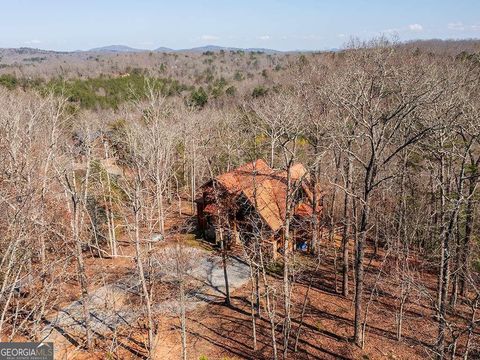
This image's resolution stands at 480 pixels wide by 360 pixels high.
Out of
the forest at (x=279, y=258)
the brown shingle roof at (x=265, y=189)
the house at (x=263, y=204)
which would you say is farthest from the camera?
the brown shingle roof at (x=265, y=189)

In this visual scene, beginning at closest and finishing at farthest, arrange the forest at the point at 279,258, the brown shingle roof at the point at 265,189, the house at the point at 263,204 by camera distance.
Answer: the forest at the point at 279,258 → the house at the point at 263,204 → the brown shingle roof at the point at 265,189

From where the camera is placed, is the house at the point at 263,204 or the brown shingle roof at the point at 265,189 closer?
the house at the point at 263,204

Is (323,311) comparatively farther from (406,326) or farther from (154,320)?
(154,320)

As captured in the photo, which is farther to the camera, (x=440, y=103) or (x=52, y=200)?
(x=52, y=200)

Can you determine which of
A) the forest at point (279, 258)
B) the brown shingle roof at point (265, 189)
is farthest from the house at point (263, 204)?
the forest at point (279, 258)

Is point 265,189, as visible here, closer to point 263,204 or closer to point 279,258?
point 263,204

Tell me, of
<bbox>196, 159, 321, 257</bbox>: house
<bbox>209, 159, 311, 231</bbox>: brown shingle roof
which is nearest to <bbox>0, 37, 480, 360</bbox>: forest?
<bbox>196, 159, 321, 257</bbox>: house

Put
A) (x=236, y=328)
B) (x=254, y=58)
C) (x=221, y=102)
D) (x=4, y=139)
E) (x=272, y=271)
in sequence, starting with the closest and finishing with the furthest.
Result: (x=4, y=139)
(x=236, y=328)
(x=272, y=271)
(x=221, y=102)
(x=254, y=58)

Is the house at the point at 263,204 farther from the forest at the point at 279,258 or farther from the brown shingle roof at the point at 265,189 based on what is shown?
the forest at the point at 279,258

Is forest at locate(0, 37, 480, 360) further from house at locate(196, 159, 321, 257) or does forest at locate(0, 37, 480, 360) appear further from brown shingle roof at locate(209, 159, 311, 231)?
brown shingle roof at locate(209, 159, 311, 231)

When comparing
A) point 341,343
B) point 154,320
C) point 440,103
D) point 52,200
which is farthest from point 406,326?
point 52,200

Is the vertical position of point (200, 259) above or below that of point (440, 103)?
below
